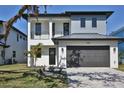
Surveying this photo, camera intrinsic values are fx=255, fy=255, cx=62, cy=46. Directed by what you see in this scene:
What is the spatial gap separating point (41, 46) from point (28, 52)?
1750 mm

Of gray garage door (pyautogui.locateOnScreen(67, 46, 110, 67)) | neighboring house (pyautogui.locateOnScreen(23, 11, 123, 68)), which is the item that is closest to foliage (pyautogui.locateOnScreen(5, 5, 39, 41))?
neighboring house (pyautogui.locateOnScreen(23, 11, 123, 68))

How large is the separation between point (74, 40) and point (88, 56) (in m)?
2.11

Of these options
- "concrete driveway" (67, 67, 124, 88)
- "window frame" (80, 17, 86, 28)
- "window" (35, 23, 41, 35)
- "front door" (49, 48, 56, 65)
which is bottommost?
"concrete driveway" (67, 67, 124, 88)

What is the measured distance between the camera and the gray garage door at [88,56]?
82.1 ft

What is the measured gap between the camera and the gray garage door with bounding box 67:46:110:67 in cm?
2502

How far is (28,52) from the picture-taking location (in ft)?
88.2

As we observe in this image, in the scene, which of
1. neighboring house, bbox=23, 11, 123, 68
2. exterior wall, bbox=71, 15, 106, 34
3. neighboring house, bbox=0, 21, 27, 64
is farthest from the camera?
neighboring house, bbox=0, 21, 27, 64

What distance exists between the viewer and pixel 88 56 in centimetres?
2511

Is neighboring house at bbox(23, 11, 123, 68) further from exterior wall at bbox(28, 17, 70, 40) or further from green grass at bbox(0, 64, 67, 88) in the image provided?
green grass at bbox(0, 64, 67, 88)

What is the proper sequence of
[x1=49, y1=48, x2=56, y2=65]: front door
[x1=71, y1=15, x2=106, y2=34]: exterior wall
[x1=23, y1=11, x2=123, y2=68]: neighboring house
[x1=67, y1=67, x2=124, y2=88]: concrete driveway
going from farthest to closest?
[x1=49, y1=48, x2=56, y2=65]: front door
[x1=71, y1=15, x2=106, y2=34]: exterior wall
[x1=23, y1=11, x2=123, y2=68]: neighboring house
[x1=67, y1=67, x2=124, y2=88]: concrete driveway

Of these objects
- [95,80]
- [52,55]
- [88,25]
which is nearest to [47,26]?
[52,55]

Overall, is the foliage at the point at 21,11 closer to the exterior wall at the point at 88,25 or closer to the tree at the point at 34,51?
the tree at the point at 34,51

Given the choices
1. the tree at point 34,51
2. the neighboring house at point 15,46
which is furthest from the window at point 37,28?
the neighboring house at point 15,46
